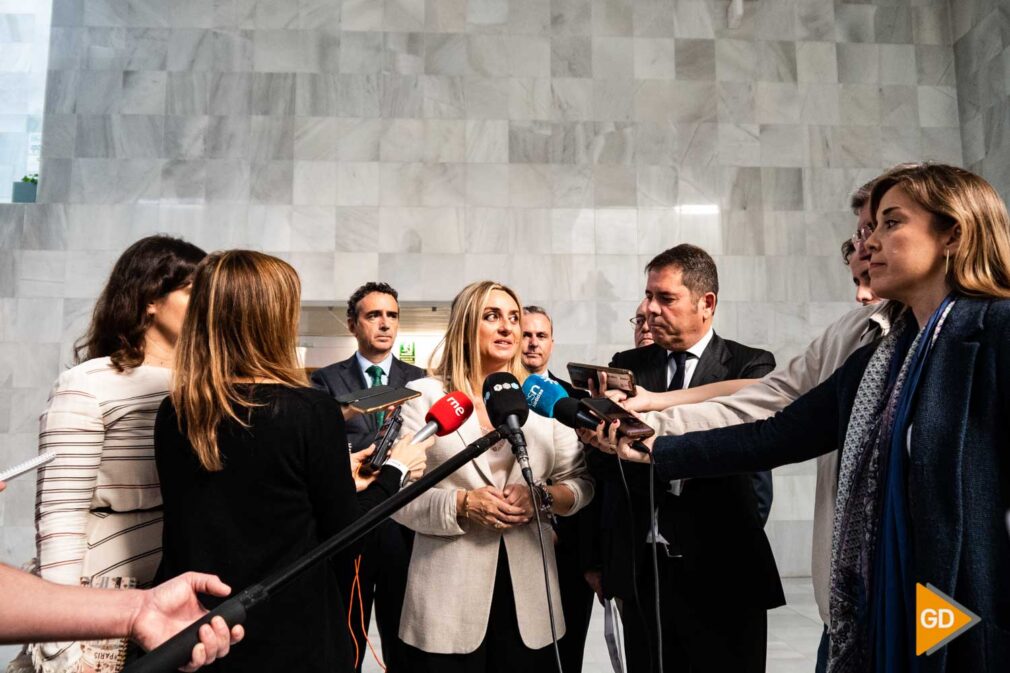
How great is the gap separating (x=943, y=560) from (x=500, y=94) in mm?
7021

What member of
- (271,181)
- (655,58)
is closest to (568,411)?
(271,181)

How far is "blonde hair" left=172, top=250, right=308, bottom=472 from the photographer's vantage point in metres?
1.64

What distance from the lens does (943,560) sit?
131 centimetres

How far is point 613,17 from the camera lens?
781 centimetres

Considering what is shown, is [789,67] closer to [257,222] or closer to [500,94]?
[500,94]

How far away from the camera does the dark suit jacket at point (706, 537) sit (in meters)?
2.25

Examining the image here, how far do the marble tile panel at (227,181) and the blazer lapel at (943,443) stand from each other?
7.01m

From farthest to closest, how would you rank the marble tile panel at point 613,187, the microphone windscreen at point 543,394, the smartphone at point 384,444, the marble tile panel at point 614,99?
the marble tile panel at point 614,99 → the marble tile panel at point 613,187 → the smartphone at point 384,444 → the microphone windscreen at point 543,394

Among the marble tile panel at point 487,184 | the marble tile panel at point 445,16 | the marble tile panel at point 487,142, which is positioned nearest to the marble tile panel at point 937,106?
the marble tile panel at point 487,142

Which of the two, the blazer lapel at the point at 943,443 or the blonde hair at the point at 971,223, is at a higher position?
the blonde hair at the point at 971,223

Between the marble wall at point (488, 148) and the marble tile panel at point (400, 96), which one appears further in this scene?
the marble tile panel at point (400, 96)

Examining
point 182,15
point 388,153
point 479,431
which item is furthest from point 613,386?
point 182,15

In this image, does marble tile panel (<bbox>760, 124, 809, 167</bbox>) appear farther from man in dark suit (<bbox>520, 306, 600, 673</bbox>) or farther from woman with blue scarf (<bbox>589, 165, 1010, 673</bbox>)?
woman with blue scarf (<bbox>589, 165, 1010, 673</bbox>)

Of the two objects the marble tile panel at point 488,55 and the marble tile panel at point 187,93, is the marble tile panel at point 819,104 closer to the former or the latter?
the marble tile panel at point 488,55
